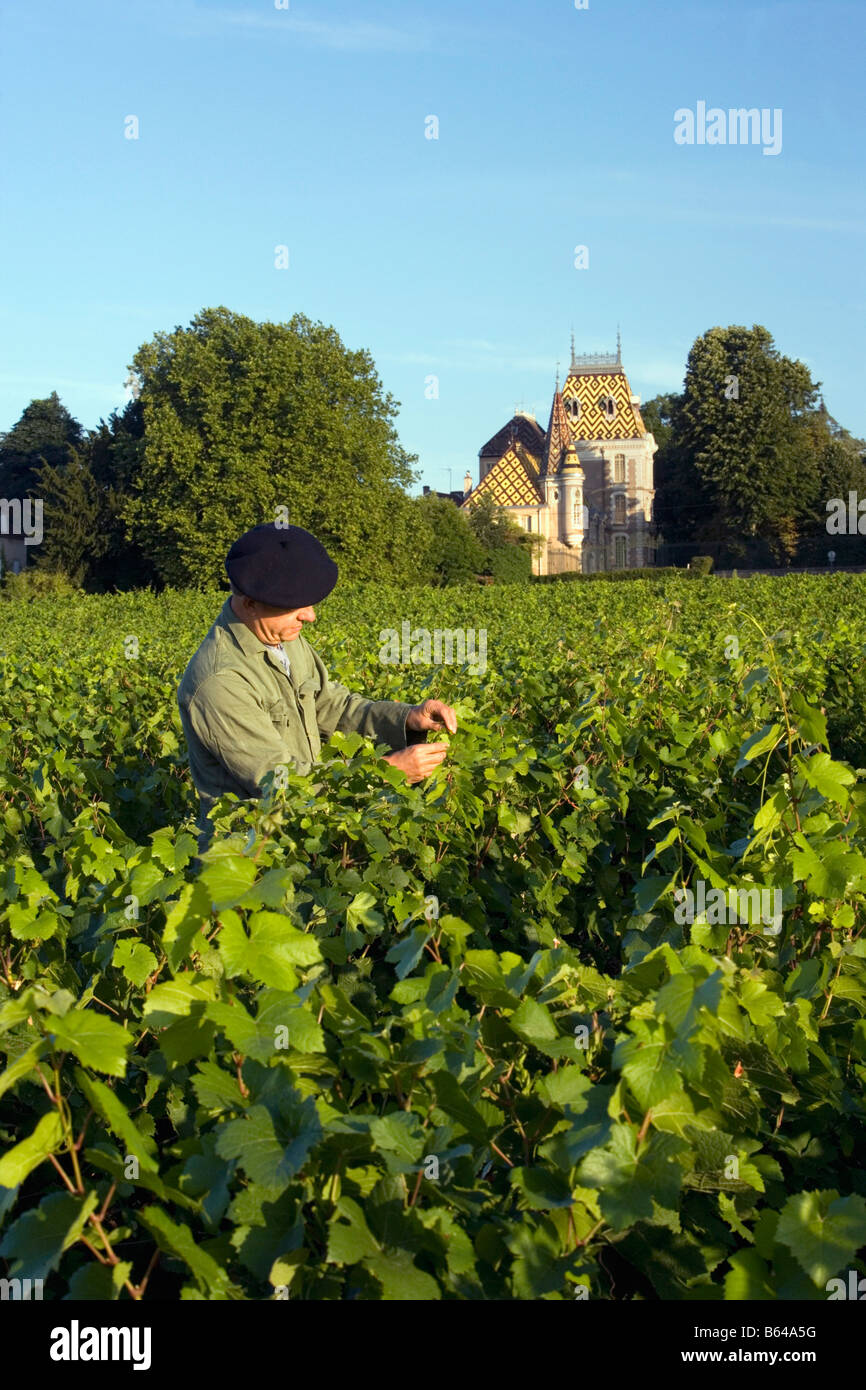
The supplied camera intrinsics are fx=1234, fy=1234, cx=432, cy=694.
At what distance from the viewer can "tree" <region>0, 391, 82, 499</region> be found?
75562 millimetres

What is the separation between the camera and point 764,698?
16.5 ft

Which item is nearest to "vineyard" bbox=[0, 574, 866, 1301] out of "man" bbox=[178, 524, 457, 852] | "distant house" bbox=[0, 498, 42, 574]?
"man" bbox=[178, 524, 457, 852]

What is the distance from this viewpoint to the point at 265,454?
160ft

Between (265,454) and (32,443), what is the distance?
33503mm

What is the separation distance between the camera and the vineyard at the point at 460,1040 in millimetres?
1584

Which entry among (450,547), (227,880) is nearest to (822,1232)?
(227,880)

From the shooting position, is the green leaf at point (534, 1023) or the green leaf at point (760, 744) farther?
the green leaf at point (760, 744)

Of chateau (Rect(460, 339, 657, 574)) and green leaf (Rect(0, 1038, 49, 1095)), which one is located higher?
chateau (Rect(460, 339, 657, 574))

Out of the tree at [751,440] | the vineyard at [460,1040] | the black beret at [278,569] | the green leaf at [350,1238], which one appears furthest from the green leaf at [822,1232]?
the tree at [751,440]

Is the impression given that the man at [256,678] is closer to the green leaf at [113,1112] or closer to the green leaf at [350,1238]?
the green leaf at [113,1112]

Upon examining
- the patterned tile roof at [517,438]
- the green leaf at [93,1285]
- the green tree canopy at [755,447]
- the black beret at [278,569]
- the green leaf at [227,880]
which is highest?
the patterned tile roof at [517,438]

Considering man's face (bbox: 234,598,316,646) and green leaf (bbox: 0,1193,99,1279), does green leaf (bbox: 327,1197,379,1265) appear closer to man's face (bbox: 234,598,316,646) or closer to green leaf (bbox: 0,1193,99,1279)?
green leaf (bbox: 0,1193,99,1279)

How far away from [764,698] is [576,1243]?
12.0 feet

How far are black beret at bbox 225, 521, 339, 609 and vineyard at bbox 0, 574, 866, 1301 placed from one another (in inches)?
18.8
